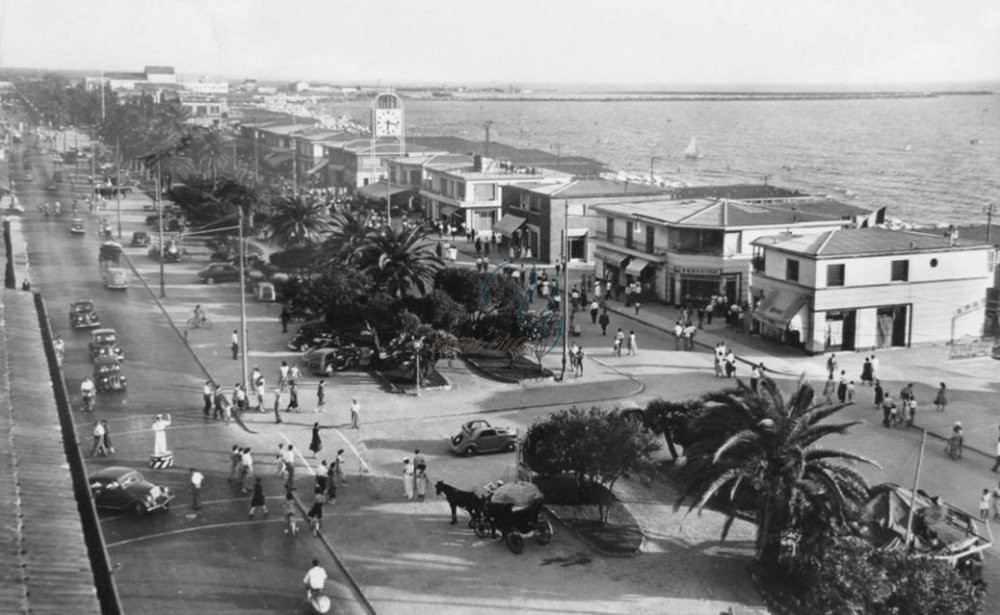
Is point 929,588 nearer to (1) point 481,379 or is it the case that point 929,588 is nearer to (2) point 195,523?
(2) point 195,523

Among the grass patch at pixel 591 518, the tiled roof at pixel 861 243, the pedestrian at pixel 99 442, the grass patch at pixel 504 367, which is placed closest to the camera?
the grass patch at pixel 591 518

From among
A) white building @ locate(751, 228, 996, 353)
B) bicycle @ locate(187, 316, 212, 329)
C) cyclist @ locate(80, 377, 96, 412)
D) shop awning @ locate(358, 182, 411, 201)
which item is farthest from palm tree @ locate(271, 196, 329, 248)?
white building @ locate(751, 228, 996, 353)

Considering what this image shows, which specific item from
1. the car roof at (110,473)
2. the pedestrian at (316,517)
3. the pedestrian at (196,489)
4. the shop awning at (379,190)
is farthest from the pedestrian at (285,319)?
the shop awning at (379,190)

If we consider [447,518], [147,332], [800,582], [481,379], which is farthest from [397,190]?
[800,582]

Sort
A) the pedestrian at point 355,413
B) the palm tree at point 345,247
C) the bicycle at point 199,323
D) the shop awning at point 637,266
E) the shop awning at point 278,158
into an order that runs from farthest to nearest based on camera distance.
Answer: the shop awning at point 278,158 → the shop awning at point 637,266 → the palm tree at point 345,247 → the bicycle at point 199,323 → the pedestrian at point 355,413

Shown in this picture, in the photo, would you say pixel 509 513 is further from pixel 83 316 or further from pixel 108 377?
pixel 83 316

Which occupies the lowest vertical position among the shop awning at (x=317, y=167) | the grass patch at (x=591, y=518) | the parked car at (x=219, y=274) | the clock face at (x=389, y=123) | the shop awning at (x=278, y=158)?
the grass patch at (x=591, y=518)

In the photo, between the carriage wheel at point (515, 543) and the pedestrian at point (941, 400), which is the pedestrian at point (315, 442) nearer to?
the carriage wheel at point (515, 543)
